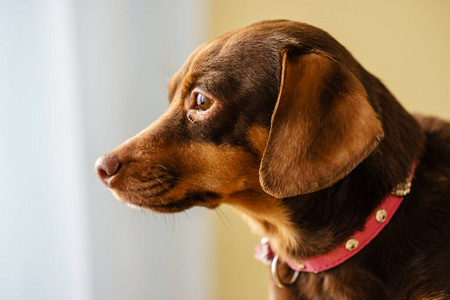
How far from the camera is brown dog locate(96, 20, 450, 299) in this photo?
106cm

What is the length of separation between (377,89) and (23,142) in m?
1.13

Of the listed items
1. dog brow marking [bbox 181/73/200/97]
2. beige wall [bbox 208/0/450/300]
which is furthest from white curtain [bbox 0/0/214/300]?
dog brow marking [bbox 181/73/200/97]

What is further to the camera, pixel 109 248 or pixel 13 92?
pixel 109 248

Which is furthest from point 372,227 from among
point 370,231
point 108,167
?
point 108,167

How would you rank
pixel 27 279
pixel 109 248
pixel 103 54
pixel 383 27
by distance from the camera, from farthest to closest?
1. pixel 383 27
2. pixel 109 248
3. pixel 103 54
4. pixel 27 279

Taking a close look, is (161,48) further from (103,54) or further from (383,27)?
(383,27)

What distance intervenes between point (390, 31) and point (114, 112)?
1.25 metres

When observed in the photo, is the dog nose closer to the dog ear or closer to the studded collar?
the dog ear

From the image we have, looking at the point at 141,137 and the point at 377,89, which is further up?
the point at 377,89

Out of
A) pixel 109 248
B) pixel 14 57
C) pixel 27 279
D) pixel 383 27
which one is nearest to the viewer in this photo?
pixel 14 57

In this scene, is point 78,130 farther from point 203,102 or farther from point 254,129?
point 254,129

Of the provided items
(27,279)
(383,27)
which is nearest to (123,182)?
(27,279)

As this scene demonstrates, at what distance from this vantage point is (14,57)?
1576mm

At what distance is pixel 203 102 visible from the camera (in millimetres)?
1188
